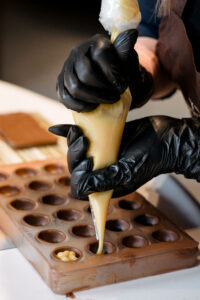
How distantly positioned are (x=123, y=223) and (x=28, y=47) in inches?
155

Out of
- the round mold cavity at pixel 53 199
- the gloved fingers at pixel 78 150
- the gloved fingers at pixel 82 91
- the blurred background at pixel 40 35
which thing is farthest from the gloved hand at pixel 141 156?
the blurred background at pixel 40 35

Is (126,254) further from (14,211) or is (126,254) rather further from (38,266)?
(14,211)

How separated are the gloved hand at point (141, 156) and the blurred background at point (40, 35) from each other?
3.55 metres

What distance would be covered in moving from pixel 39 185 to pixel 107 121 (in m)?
0.44

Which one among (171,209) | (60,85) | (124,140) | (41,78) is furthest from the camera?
(41,78)

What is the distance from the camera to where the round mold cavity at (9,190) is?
1.24 meters

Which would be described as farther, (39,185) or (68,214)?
(39,185)

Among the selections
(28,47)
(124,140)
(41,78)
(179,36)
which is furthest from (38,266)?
(28,47)

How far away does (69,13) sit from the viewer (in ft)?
15.5

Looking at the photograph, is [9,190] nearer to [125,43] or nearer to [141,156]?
[141,156]

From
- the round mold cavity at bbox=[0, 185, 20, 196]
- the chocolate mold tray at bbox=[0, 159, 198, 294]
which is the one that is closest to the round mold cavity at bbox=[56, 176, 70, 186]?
the chocolate mold tray at bbox=[0, 159, 198, 294]

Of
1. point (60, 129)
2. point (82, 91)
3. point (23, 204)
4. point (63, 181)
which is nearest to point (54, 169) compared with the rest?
point (63, 181)

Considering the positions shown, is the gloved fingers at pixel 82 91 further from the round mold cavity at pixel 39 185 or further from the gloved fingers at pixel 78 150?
the round mold cavity at pixel 39 185

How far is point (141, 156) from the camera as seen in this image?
3.33 ft
